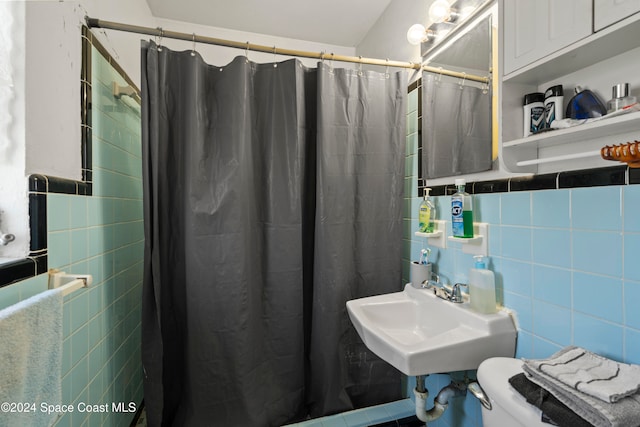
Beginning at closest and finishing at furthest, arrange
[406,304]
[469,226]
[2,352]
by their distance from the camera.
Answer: [2,352] → [469,226] → [406,304]

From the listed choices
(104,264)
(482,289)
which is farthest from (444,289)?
(104,264)

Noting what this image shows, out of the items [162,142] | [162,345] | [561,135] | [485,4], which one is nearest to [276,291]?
[162,345]

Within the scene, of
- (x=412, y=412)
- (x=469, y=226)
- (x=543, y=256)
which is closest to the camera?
(x=543, y=256)

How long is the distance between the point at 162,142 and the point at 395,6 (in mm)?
1600

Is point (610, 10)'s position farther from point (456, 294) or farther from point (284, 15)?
point (284, 15)

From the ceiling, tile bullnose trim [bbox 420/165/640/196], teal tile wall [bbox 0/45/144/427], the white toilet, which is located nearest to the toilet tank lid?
the white toilet

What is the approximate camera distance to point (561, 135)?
28.0 inches

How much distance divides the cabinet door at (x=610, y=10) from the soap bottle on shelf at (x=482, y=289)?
721 mm

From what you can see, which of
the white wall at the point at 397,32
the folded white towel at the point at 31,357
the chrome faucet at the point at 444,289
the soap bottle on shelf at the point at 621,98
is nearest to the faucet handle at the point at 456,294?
the chrome faucet at the point at 444,289

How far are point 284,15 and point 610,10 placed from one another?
1.79 metres

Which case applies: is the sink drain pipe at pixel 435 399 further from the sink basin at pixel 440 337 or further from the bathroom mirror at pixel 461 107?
the bathroom mirror at pixel 461 107

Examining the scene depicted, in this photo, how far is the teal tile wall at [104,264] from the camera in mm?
879

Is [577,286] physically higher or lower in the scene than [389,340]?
higher

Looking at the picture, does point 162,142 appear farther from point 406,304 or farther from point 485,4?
point 485,4
